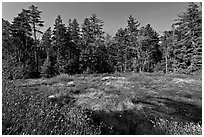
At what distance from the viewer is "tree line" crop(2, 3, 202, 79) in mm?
22375

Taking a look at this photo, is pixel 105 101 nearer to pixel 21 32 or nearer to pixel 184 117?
pixel 184 117

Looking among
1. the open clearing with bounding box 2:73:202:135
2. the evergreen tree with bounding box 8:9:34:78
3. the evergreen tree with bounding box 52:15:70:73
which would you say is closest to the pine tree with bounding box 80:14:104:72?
the evergreen tree with bounding box 52:15:70:73

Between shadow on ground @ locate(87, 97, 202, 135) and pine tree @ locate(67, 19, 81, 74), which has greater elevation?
pine tree @ locate(67, 19, 81, 74)

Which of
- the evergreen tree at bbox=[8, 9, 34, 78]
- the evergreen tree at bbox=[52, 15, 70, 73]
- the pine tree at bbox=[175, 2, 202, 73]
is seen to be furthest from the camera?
the evergreen tree at bbox=[52, 15, 70, 73]

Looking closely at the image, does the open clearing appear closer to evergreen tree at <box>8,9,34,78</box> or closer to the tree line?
the tree line

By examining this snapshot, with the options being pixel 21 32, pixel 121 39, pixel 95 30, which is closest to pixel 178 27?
pixel 121 39

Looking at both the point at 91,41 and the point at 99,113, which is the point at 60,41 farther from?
the point at 99,113

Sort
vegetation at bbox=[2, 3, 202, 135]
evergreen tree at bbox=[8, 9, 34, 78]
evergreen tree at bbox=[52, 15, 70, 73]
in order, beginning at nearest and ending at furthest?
vegetation at bbox=[2, 3, 202, 135]
evergreen tree at bbox=[8, 9, 34, 78]
evergreen tree at bbox=[52, 15, 70, 73]

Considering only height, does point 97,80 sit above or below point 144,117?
above

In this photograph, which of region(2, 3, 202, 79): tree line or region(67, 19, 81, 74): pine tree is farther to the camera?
region(67, 19, 81, 74): pine tree

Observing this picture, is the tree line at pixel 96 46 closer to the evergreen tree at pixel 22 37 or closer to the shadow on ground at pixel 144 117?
the evergreen tree at pixel 22 37

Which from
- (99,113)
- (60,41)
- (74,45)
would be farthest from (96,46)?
(99,113)

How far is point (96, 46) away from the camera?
3175 cm

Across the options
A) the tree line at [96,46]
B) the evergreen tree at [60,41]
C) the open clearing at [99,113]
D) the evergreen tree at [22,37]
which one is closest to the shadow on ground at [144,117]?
the open clearing at [99,113]
